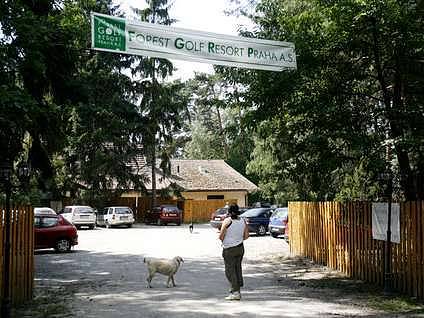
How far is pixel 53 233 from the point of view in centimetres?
2052

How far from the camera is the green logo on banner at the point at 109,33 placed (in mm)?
9137

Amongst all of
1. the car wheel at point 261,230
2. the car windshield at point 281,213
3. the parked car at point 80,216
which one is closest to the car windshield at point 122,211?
the parked car at point 80,216

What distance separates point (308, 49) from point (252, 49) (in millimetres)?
Answer: 1458

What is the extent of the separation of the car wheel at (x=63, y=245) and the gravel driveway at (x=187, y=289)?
388 mm

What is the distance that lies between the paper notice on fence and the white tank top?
3.25 metres

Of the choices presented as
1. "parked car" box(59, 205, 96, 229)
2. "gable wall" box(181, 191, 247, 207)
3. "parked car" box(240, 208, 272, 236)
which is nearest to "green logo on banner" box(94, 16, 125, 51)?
"parked car" box(240, 208, 272, 236)

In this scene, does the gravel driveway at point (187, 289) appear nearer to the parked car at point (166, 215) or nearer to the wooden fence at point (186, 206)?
the parked car at point (166, 215)

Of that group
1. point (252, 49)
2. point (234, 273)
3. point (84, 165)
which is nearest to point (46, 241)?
point (234, 273)

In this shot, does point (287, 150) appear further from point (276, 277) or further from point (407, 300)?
point (407, 300)

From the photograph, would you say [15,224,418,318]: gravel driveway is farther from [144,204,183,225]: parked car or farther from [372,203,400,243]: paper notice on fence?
[144,204,183,225]: parked car

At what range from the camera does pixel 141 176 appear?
1740 inches

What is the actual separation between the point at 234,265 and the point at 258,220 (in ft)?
60.9

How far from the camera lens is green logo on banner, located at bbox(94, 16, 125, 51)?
30.0ft

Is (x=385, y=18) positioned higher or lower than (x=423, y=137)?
higher
